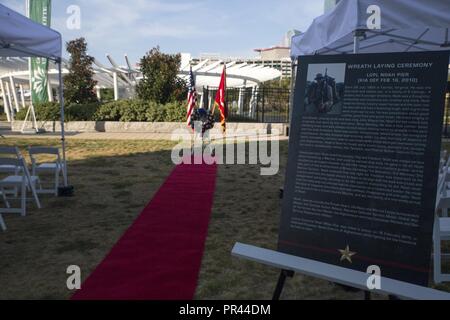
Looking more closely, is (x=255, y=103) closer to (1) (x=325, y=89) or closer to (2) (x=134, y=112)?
(2) (x=134, y=112)

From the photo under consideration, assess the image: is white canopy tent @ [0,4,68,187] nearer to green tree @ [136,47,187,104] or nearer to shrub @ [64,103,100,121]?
shrub @ [64,103,100,121]

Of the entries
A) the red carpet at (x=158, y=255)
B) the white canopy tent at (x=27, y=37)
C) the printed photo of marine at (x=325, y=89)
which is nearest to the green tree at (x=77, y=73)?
the white canopy tent at (x=27, y=37)

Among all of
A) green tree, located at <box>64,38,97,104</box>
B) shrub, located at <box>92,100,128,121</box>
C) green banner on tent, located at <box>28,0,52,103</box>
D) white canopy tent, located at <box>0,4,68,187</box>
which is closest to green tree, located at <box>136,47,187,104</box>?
shrub, located at <box>92,100,128,121</box>

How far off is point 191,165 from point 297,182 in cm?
761

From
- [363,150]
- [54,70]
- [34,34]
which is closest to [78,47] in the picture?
[54,70]

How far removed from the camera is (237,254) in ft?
10.9

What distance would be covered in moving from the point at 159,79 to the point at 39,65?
561 centimetres

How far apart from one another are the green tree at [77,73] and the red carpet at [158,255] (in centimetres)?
1560

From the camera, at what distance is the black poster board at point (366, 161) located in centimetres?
285

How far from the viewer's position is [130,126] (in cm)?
1891

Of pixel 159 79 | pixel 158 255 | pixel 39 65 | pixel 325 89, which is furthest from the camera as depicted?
pixel 159 79

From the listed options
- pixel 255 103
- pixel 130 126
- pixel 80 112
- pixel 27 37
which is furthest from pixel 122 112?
pixel 27 37

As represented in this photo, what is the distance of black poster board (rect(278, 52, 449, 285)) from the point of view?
2850mm

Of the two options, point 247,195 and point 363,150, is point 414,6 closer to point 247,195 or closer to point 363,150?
point 363,150
